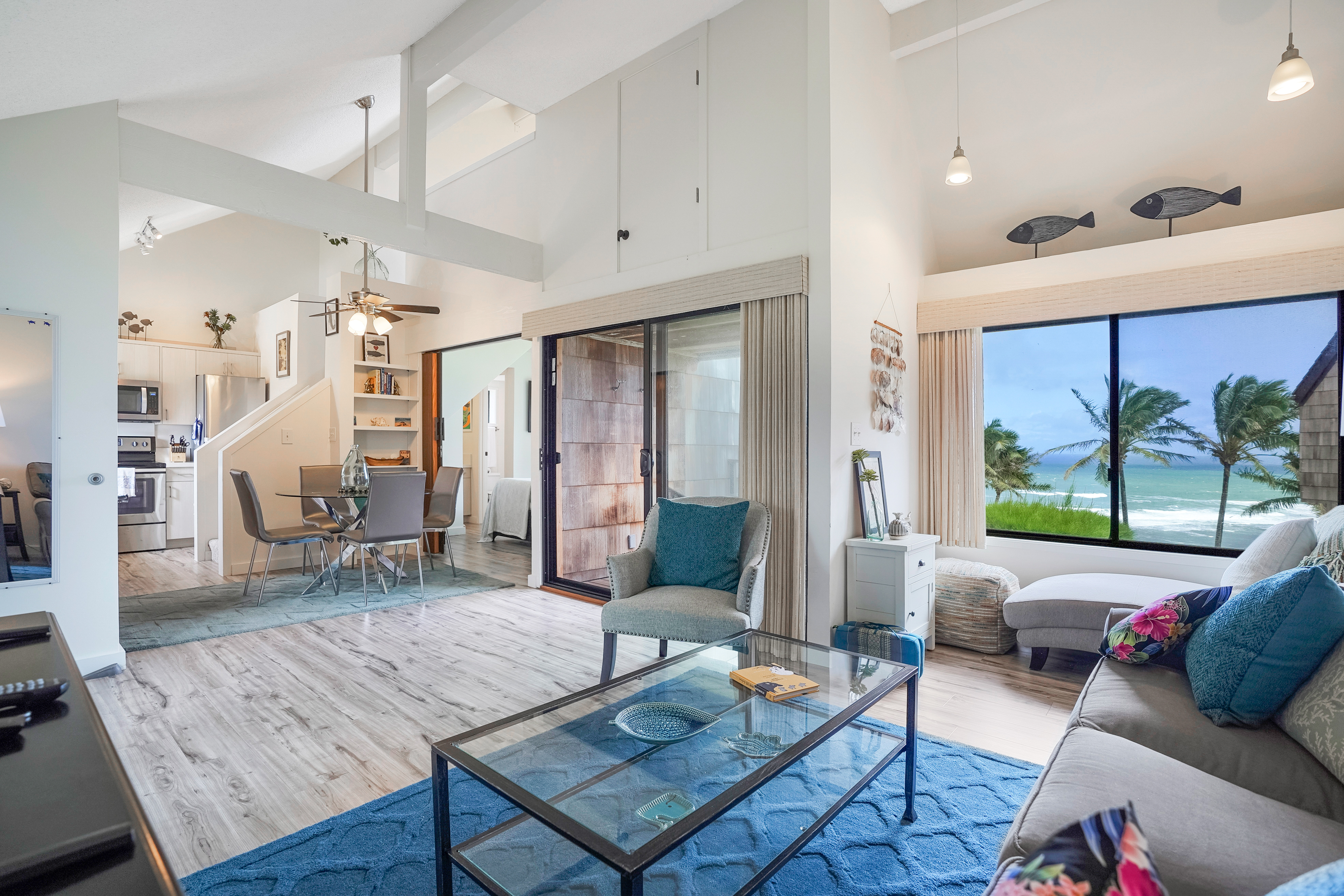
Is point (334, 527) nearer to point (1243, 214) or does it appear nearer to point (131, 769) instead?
point (131, 769)

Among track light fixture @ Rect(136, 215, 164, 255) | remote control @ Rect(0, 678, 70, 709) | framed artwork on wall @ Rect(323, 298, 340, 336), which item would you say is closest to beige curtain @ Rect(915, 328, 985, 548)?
remote control @ Rect(0, 678, 70, 709)

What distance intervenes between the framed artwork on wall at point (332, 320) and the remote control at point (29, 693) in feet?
18.4

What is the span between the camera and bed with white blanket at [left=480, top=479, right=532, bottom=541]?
23.3ft

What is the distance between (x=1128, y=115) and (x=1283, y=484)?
88.7 inches

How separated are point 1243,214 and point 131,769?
19.2ft

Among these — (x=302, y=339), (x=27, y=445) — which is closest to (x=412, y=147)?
(x=27, y=445)

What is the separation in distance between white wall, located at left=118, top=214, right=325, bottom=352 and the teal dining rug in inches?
158

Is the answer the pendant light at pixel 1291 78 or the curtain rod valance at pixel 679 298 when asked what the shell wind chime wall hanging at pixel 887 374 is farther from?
the pendant light at pixel 1291 78

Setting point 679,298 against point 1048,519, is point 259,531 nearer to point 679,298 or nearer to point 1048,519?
point 679,298

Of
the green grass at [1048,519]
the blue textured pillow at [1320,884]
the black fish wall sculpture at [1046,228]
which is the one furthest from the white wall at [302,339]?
the blue textured pillow at [1320,884]

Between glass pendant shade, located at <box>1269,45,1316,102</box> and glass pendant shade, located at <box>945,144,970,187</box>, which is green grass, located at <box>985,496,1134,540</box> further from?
glass pendant shade, located at <box>1269,45,1316,102</box>

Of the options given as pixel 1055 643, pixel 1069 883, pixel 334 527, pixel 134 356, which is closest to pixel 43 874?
pixel 1069 883

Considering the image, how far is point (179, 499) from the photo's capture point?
6.87 m

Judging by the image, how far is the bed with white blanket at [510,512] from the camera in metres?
7.10
